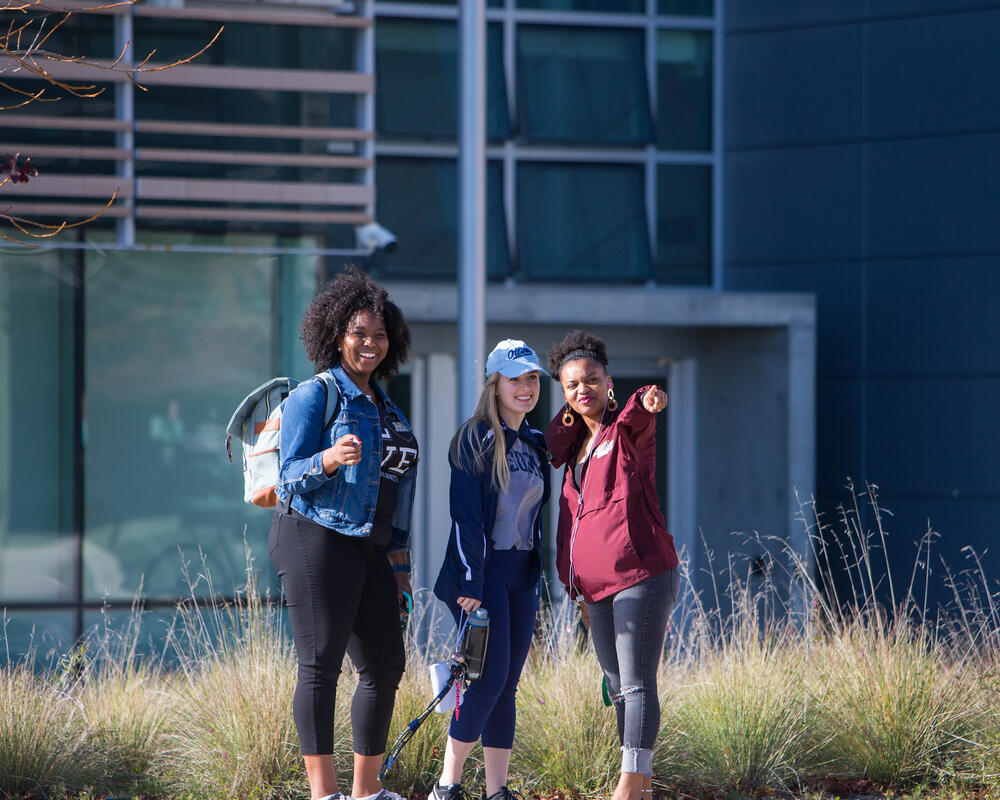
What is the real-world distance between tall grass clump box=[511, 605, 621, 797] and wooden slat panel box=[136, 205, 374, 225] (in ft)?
15.4

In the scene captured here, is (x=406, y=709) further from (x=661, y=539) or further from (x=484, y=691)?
(x=661, y=539)

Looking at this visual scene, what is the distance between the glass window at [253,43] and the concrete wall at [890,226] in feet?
20.6

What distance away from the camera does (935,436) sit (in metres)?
13.4

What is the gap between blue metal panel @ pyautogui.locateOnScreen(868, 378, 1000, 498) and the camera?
1314cm

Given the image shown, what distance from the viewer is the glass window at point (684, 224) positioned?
1473 cm

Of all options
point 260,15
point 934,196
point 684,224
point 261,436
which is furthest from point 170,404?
point 934,196

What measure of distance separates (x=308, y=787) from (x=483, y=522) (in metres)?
1.56

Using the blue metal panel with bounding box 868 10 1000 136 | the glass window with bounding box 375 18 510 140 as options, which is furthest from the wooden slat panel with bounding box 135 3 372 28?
the blue metal panel with bounding box 868 10 1000 136

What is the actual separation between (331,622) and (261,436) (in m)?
0.80

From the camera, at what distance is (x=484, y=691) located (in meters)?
4.87

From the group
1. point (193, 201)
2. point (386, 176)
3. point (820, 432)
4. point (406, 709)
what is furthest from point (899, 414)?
point (406, 709)

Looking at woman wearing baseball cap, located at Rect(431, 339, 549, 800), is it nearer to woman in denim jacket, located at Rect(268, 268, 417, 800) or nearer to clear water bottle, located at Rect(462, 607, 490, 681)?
clear water bottle, located at Rect(462, 607, 490, 681)

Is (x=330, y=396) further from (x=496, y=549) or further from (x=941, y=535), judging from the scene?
(x=941, y=535)

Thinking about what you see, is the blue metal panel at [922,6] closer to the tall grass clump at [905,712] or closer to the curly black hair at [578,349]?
the tall grass clump at [905,712]
